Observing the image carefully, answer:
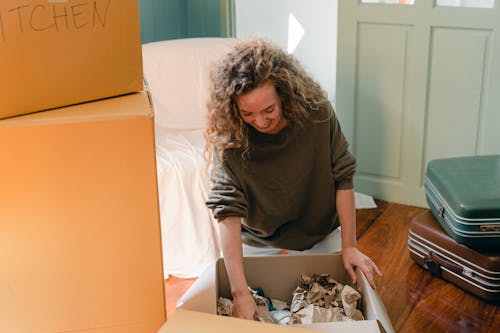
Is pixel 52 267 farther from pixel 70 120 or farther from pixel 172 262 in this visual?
pixel 172 262

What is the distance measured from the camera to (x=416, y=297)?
2.52 m

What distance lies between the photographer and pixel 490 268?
239 centimetres

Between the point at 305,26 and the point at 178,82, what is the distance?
3.17ft

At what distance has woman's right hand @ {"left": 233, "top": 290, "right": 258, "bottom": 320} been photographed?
147 cm

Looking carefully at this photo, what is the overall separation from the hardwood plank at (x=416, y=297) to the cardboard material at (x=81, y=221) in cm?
142

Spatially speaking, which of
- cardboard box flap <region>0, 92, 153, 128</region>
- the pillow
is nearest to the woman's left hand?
cardboard box flap <region>0, 92, 153, 128</region>

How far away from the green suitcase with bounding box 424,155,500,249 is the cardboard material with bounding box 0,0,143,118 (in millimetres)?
1557

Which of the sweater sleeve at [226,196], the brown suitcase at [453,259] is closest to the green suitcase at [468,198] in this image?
the brown suitcase at [453,259]

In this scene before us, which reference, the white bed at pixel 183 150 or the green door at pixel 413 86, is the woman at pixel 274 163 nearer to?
the white bed at pixel 183 150

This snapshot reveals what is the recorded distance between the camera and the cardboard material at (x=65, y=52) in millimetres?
1025

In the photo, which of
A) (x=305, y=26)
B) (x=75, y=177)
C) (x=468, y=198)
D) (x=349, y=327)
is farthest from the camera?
(x=305, y=26)

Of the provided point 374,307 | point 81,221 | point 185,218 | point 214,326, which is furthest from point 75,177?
point 185,218

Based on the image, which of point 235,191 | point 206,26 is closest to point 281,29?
point 206,26

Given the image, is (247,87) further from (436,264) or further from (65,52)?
(436,264)
